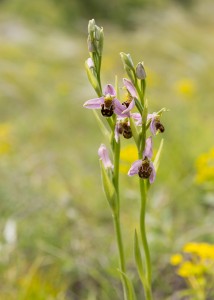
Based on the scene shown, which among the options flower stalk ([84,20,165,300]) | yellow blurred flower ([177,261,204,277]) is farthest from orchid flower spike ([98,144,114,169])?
yellow blurred flower ([177,261,204,277])

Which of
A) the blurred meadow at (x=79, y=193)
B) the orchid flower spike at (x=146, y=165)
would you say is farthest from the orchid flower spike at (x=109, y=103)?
the blurred meadow at (x=79, y=193)

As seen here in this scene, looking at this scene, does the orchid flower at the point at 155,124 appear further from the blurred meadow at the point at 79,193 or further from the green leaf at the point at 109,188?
the blurred meadow at the point at 79,193

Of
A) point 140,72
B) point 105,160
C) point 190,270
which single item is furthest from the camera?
point 190,270

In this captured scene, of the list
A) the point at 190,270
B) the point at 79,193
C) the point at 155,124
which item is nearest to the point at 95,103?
the point at 155,124

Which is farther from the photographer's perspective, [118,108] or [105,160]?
[105,160]

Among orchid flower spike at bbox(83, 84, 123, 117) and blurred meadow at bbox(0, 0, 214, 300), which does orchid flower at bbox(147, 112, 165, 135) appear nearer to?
orchid flower spike at bbox(83, 84, 123, 117)

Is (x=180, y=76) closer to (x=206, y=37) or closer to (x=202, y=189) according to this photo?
(x=206, y=37)

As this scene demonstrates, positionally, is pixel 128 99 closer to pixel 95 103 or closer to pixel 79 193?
pixel 95 103

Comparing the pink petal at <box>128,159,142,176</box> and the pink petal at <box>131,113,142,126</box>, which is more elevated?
the pink petal at <box>131,113,142,126</box>

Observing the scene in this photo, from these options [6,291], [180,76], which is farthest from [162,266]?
[180,76]
